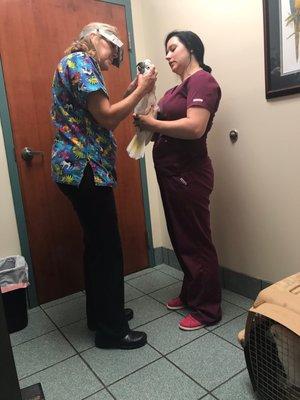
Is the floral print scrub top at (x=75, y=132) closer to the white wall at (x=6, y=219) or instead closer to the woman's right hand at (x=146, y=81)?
the woman's right hand at (x=146, y=81)

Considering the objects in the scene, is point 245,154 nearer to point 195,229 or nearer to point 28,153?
point 195,229

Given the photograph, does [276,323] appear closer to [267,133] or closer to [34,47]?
[267,133]

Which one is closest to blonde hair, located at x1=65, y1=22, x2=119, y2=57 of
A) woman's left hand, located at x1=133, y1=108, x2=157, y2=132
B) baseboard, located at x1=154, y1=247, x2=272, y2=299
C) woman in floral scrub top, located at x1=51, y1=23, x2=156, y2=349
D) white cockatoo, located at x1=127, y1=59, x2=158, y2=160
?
woman in floral scrub top, located at x1=51, y1=23, x2=156, y2=349

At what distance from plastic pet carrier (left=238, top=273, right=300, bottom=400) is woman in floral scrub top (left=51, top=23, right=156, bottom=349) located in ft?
2.02

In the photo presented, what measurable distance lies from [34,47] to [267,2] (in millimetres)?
1222

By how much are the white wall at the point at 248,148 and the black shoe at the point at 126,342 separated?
718mm

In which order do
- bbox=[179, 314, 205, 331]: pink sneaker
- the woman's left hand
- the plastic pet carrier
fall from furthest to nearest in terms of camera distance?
1. bbox=[179, 314, 205, 331]: pink sneaker
2. the woman's left hand
3. the plastic pet carrier

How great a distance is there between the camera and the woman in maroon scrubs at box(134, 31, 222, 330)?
1.50 meters

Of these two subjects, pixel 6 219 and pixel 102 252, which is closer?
pixel 102 252

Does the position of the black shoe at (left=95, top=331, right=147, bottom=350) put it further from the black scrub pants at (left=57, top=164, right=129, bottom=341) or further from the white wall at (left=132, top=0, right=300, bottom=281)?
the white wall at (left=132, top=0, right=300, bottom=281)

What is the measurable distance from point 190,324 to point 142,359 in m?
0.31

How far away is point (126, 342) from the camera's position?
59.2 inches

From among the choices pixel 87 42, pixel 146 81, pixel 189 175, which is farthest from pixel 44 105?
pixel 189 175

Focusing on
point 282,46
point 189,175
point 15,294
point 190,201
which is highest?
point 282,46
